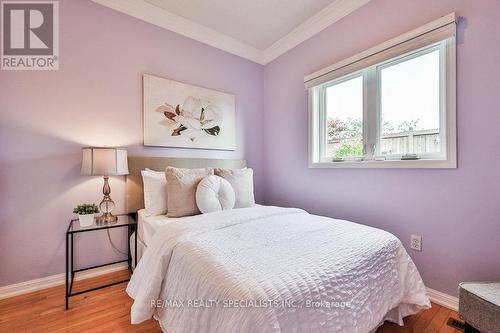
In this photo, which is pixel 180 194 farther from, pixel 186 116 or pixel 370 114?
pixel 370 114

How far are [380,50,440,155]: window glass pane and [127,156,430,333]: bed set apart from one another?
0.94 metres

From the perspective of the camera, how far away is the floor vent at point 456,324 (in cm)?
143

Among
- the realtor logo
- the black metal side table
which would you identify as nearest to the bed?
the black metal side table

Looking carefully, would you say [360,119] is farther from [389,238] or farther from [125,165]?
[125,165]

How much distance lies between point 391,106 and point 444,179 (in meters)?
0.75

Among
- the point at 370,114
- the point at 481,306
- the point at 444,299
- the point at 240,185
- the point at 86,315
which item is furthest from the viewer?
the point at 240,185

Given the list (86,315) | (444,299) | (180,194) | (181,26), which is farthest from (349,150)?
(86,315)

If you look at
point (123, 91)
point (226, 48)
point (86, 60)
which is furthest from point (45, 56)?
point (226, 48)

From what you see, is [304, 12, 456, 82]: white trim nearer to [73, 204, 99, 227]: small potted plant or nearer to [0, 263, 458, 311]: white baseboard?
[0, 263, 458, 311]: white baseboard

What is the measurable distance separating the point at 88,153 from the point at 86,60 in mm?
889

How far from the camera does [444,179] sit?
1.66 meters

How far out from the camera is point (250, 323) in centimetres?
78

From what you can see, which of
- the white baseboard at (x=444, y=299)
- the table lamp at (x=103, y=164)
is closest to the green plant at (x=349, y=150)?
the white baseboard at (x=444, y=299)

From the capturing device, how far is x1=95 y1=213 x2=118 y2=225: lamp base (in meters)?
1.93
